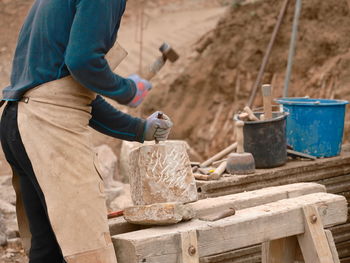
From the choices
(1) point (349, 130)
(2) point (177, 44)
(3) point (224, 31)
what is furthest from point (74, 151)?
(2) point (177, 44)

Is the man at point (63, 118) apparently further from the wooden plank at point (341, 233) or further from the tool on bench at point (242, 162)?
the wooden plank at point (341, 233)

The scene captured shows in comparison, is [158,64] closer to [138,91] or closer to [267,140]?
[138,91]

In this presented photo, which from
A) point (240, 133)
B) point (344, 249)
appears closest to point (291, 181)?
point (240, 133)

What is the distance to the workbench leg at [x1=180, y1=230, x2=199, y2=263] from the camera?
2.84 m

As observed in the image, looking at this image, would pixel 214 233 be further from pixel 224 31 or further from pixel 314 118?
pixel 224 31

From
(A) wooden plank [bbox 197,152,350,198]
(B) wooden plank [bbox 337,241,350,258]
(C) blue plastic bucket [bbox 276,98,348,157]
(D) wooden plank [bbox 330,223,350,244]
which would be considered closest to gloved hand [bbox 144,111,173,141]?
(A) wooden plank [bbox 197,152,350,198]

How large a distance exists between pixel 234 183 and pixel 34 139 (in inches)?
87.3

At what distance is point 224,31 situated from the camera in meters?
10.3

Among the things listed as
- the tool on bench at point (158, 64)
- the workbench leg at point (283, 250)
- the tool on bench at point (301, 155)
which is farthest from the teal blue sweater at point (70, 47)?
the tool on bench at point (301, 155)

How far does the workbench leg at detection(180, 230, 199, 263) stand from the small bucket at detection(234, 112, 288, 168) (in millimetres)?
2166

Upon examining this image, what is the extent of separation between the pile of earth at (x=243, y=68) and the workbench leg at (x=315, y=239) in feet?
17.9

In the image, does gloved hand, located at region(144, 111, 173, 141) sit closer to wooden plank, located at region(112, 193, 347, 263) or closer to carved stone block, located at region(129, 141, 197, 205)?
carved stone block, located at region(129, 141, 197, 205)

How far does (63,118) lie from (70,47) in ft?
1.13

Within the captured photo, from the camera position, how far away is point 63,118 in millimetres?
2896
